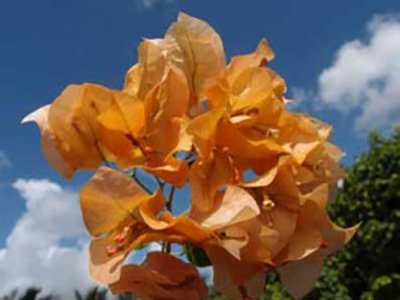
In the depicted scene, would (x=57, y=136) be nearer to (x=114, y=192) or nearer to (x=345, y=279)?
(x=114, y=192)

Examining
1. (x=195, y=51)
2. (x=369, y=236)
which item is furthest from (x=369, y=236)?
(x=195, y=51)

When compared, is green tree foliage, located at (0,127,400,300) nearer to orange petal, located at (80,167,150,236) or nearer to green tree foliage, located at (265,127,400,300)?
green tree foliage, located at (265,127,400,300)

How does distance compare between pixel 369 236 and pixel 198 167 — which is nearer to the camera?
pixel 198 167

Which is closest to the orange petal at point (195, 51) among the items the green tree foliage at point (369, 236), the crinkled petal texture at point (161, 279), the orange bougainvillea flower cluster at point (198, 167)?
the orange bougainvillea flower cluster at point (198, 167)

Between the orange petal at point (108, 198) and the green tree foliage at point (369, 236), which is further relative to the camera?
the green tree foliage at point (369, 236)

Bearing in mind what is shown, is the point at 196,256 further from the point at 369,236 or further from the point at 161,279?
the point at 369,236

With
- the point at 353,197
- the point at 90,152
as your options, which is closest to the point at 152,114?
the point at 90,152

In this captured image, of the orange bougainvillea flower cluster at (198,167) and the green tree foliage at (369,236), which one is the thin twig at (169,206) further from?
the green tree foliage at (369,236)
